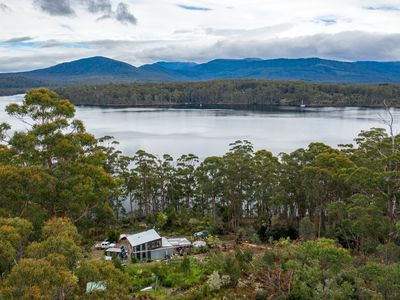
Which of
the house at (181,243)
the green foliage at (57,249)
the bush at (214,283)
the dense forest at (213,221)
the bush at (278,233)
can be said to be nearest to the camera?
the green foliage at (57,249)

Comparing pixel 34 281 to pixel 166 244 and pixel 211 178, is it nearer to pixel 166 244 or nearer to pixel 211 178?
pixel 166 244

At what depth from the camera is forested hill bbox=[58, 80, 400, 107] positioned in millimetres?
119062

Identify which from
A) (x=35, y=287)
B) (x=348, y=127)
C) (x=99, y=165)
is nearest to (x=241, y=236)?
(x=99, y=165)

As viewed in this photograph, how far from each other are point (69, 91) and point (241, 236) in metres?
119

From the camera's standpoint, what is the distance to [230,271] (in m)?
14.5

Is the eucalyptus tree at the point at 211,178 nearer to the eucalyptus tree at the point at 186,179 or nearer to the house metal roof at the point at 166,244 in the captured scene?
the eucalyptus tree at the point at 186,179

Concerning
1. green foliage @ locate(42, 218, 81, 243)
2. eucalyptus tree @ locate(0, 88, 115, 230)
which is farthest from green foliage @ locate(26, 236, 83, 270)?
eucalyptus tree @ locate(0, 88, 115, 230)

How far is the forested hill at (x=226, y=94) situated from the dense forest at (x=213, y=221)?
3775 inches

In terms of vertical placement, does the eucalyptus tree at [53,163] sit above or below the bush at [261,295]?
above

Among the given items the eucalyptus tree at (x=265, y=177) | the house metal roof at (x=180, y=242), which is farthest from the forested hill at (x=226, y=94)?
the house metal roof at (x=180, y=242)

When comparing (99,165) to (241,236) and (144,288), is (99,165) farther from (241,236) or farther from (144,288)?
(241,236)

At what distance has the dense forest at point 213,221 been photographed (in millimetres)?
7266

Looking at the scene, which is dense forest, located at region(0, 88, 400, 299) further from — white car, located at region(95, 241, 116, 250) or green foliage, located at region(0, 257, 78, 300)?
white car, located at region(95, 241, 116, 250)

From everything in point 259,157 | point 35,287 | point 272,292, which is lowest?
point 272,292
